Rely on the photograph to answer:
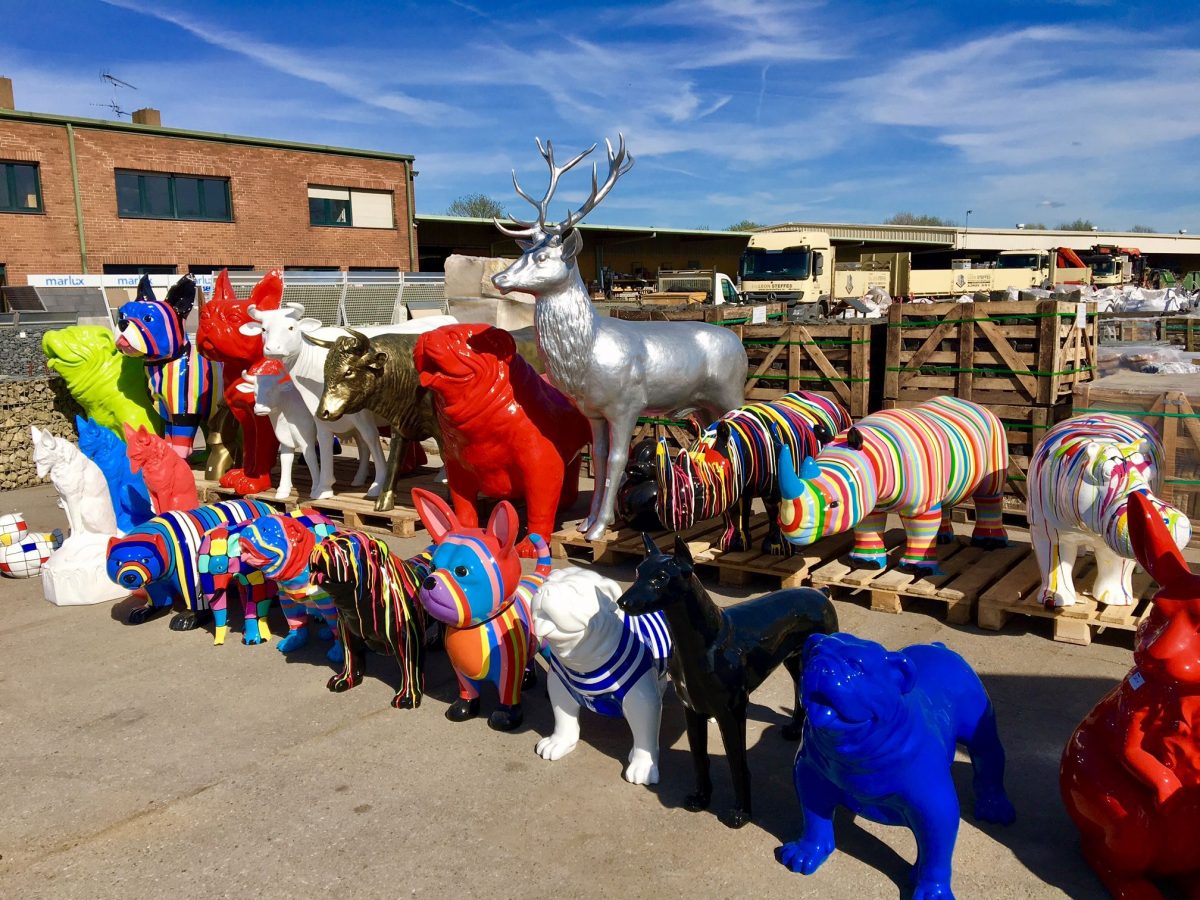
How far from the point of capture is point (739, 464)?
18.0ft

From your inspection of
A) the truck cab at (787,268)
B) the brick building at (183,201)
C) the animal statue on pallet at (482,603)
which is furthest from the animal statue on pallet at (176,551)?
the brick building at (183,201)

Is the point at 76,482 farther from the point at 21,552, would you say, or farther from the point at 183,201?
the point at 183,201

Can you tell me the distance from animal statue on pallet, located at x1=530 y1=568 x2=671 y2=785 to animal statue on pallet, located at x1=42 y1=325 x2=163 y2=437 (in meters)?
6.12

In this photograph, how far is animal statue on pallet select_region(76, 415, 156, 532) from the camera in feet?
21.2

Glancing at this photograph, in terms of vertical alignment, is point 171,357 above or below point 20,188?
below

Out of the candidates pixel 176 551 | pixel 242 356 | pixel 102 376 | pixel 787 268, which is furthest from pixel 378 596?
pixel 787 268

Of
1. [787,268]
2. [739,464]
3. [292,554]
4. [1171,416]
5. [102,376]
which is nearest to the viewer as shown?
[292,554]

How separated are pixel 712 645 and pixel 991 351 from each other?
15.5 feet

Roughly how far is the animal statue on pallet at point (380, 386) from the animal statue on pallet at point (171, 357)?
1639 millimetres

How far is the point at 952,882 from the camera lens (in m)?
2.95

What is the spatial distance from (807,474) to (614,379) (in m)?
1.63

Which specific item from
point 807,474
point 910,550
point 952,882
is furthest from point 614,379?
point 952,882

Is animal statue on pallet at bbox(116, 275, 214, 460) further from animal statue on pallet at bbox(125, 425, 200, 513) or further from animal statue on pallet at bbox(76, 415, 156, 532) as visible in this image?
animal statue on pallet at bbox(125, 425, 200, 513)

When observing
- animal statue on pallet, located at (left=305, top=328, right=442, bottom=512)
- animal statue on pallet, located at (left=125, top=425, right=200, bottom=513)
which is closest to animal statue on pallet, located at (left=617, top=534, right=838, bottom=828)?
animal statue on pallet, located at (left=305, top=328, right=442, bottom=512)
